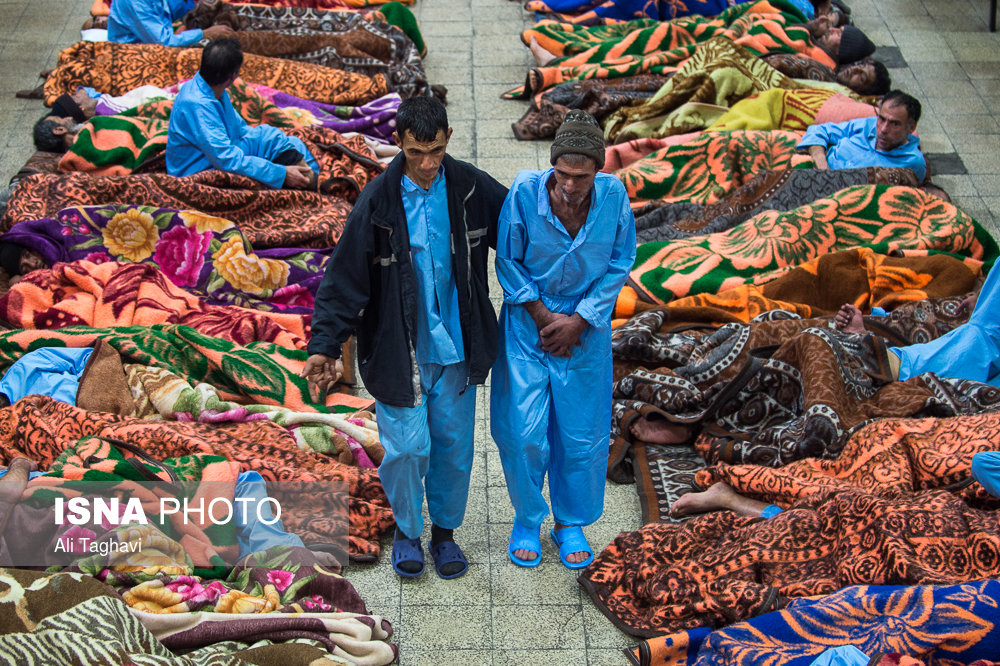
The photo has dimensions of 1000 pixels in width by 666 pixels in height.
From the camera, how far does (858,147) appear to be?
600 cm

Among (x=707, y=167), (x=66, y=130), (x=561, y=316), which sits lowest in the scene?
(x=707, y=167)

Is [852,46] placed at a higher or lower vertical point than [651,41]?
lower

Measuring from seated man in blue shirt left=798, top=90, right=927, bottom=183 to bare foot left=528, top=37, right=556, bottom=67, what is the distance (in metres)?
2.01

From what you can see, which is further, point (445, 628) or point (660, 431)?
point (660, 431)

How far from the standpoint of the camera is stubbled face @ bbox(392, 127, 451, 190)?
3.28 meters

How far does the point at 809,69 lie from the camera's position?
23.4 feet

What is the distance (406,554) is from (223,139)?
2.75 meters

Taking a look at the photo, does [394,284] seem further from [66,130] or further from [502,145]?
[66,130]

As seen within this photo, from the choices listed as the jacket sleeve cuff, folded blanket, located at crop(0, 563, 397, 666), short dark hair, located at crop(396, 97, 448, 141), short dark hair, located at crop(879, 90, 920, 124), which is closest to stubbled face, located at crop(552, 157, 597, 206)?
short dark hair, located at crop(396, 97, 448, 141)

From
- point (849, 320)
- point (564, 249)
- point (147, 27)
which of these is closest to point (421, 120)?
point (564, 249)

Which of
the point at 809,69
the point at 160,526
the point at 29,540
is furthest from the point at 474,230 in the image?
the point at 809,69

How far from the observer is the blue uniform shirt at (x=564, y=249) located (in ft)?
11.5

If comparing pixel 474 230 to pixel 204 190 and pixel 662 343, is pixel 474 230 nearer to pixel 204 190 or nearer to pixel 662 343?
pixel 662 343

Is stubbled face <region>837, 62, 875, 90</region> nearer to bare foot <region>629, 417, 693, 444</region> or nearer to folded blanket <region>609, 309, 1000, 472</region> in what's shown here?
folded blanket <region>609, 309, 1000, 472</region>
